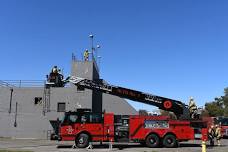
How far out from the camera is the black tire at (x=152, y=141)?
24797mm

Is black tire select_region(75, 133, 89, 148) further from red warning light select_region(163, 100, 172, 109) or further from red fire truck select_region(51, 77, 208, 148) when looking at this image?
red warning light select_region(163, 100, 172, 109)

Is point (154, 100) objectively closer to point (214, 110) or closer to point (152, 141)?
point (152, 141)

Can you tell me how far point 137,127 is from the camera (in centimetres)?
2508

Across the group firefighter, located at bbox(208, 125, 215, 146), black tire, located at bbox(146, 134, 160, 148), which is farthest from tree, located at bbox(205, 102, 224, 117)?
black tire, located at bbox(146, 134, 160, 148)

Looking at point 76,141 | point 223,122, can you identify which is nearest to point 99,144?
point 76,141

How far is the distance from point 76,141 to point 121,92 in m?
3.97

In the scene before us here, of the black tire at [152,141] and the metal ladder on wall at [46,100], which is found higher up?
the metal ladder on wall at [46,100]

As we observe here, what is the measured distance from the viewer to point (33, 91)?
128 feet

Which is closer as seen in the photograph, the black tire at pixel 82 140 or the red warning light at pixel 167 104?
the black tire at pixel 82 140

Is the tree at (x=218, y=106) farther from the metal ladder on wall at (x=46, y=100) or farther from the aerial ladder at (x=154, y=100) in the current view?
the aerial ladder at (x=154, y=100)

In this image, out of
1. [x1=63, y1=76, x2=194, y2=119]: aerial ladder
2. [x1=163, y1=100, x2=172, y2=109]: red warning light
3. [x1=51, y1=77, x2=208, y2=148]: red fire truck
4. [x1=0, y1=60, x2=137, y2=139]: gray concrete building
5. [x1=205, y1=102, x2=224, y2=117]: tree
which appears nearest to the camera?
[x1=51, y1=77, x2=208, y2=148]: red fire truck

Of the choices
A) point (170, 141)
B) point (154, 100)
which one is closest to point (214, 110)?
point (154, 100)

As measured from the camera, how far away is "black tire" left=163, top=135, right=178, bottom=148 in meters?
24.7

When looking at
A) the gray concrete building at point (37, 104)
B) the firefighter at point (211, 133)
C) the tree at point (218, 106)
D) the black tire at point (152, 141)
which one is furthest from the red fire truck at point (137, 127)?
the tree at point (218, 106)
